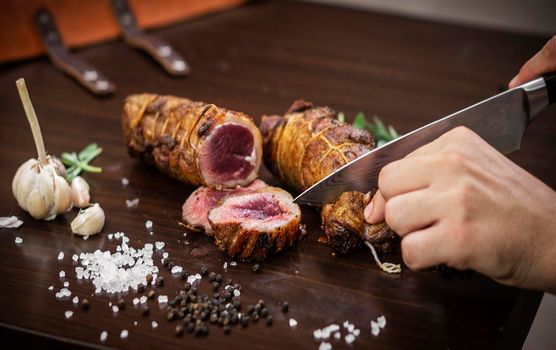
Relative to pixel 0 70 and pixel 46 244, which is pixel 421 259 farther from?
pixel 0 70

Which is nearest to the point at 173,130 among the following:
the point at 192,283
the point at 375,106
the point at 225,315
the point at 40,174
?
the point at 40,174

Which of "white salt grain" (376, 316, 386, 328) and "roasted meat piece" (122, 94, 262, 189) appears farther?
"roasted meat piece" (122, 94, 262, 189)

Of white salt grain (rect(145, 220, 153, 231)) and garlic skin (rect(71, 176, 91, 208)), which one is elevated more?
garlic skin (rect(71, 176, 91, 208))

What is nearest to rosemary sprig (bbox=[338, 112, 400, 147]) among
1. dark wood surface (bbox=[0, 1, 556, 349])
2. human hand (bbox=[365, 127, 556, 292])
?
dark wood surface (bbox=[0, 1, 556, 349])

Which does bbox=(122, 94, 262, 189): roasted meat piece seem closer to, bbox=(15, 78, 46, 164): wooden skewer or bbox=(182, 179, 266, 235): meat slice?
bbox=(182, 179, 266, 235): meat slice

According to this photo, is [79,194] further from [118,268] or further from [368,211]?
[368,211]

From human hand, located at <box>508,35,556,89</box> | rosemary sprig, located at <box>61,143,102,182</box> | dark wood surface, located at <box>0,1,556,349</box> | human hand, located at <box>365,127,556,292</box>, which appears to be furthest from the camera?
rosemary sprig, located at <box>61,143,102,182</box>

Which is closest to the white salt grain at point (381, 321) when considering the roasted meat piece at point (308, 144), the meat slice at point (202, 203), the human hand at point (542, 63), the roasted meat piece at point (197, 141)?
the roasted meat piece at point (308, 144)
